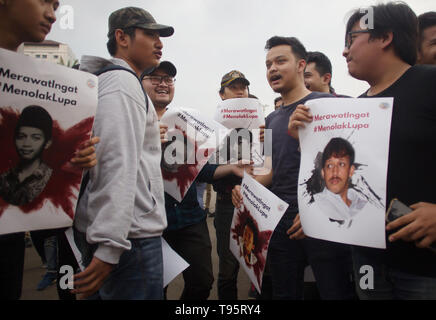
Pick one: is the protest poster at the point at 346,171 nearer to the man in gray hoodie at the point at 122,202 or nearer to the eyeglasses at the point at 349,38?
the eyeglasses at the point at 349,38

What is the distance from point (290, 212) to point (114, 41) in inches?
58.1

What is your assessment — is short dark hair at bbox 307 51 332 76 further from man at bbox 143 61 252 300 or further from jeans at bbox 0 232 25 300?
jeans at bbox 0 232 25 300

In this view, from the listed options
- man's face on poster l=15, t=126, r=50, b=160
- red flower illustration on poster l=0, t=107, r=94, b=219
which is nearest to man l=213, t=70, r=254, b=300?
red flower illustration on poster l=0, t=107, r=94, b=219

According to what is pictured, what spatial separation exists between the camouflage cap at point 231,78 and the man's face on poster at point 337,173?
207cm

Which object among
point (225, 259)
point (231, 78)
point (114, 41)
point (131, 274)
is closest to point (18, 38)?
point (114, 41)

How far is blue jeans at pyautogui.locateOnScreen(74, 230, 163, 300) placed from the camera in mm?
1182

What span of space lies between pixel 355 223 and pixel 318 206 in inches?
7.1

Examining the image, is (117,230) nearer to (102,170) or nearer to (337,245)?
(102,170)

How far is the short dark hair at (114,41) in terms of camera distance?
1521mm

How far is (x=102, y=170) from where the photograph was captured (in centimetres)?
114

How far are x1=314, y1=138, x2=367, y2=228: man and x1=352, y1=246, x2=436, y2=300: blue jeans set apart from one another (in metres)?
0.23

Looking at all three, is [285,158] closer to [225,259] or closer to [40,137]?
[225,259]

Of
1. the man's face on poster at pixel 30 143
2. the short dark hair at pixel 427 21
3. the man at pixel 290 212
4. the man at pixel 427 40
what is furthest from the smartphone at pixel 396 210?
the man's face on poster at pixel 30 143
